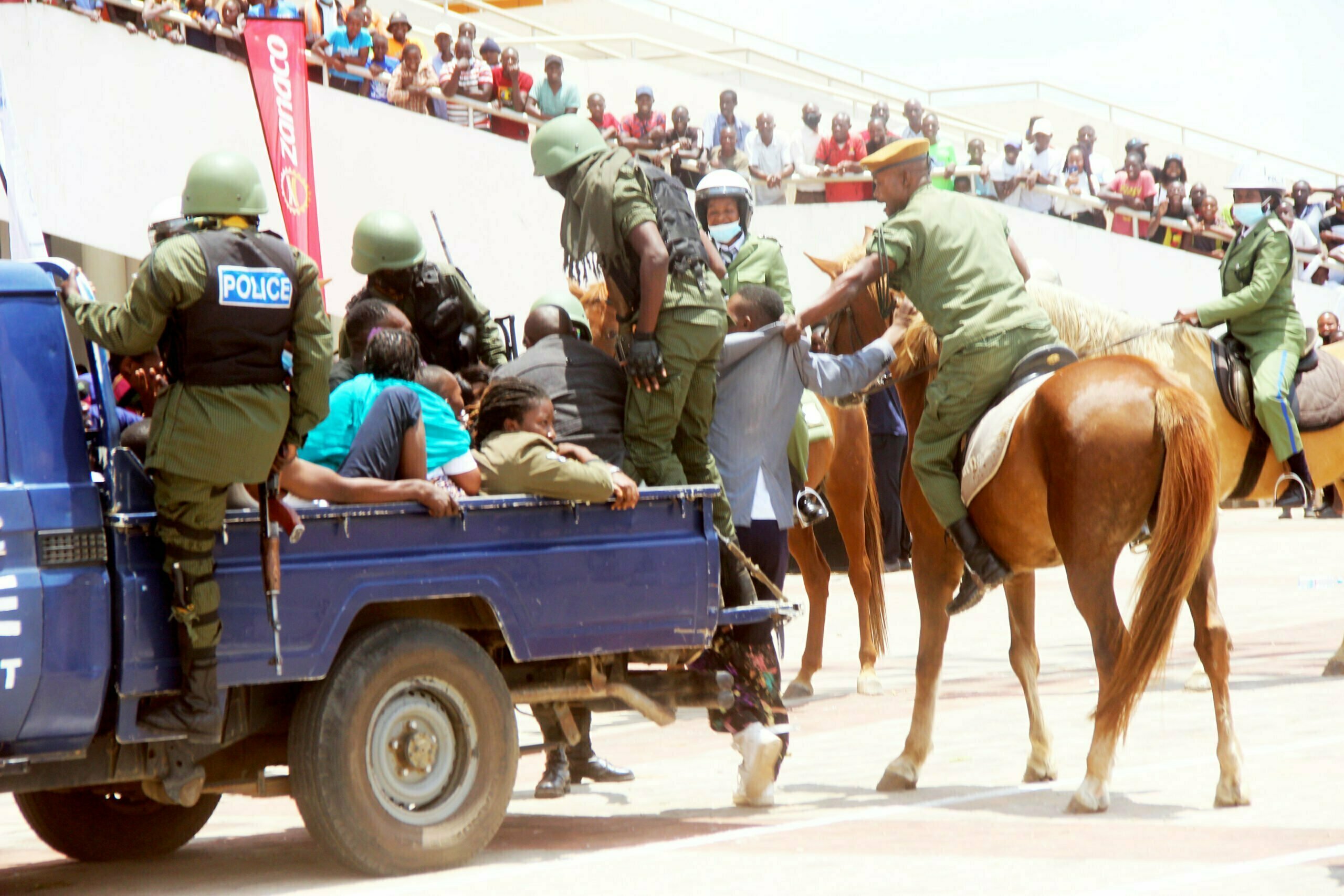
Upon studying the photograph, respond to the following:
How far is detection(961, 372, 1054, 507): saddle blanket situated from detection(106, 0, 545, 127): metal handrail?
9410 mm

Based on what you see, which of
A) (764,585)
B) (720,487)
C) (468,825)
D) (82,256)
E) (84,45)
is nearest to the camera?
(468,825)

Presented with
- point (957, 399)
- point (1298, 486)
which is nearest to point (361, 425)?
point (957, 399)

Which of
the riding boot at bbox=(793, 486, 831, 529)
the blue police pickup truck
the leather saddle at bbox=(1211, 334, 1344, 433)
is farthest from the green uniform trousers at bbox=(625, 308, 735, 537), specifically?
the leather saddle at bbox=(1211, 334, 1344, 433)

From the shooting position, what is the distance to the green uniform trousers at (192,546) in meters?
5.35

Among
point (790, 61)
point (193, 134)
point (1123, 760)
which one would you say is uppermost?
point (790, 61)

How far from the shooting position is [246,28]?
13.2m

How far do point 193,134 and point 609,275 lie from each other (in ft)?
34.7

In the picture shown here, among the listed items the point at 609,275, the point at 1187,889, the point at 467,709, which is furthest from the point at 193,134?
the point at 1187,889

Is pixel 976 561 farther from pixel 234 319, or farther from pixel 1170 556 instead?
pixel 234 319

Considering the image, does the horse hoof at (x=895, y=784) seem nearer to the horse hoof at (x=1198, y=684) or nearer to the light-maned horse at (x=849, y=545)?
the light-maned horse at (x=849, y=545)

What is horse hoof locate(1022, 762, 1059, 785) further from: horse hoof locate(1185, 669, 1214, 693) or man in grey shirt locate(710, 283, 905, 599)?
horse hoof locate(1185, 669, 1214, 693)

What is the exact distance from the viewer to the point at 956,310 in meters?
7.58

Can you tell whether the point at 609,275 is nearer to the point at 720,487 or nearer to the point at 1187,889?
the point at 720,487

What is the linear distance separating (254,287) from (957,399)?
10.8ft
